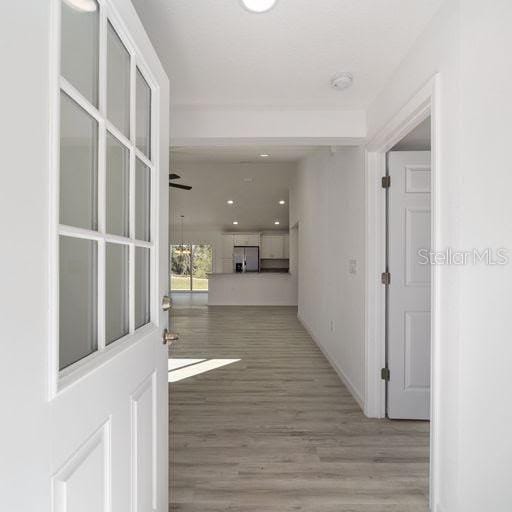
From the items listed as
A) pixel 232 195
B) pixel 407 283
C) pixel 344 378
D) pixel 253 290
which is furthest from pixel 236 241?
pixel 407 283

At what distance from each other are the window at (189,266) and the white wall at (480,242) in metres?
11.9

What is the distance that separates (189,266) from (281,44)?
12042 mm

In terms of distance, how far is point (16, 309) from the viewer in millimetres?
649

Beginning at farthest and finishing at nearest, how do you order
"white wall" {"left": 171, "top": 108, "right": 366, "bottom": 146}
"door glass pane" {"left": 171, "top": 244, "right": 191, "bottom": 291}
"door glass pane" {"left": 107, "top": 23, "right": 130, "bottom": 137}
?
"door glass pane" {"left": 171, "top": 244, "right": 191, "bottom": 291}, "white wall" {"left": 171, "top": 108, "right": 366, "bottom": 146}, "door glass pane" {"left": 107, "top": 23, "right": 130, "bottom": 137}

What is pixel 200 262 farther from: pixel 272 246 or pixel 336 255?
pixel 336 255

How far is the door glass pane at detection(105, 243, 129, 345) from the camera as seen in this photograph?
3.72 feet

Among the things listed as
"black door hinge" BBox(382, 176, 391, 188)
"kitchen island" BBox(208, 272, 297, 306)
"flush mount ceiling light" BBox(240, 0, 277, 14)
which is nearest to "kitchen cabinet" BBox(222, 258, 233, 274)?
"kitchen island" BBox(208, 272, 297, 306)

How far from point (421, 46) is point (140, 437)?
211 centimetres

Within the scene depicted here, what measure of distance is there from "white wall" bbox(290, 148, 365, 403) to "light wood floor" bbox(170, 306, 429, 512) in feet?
1.26

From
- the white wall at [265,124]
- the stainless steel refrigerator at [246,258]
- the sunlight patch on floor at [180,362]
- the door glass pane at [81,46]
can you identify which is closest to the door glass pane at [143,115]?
the door glass pane at [81,46]

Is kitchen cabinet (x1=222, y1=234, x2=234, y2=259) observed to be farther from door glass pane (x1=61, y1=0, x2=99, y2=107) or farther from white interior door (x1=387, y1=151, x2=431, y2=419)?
door glass pane (x1=61, y1=0, x2=99, y2=107)

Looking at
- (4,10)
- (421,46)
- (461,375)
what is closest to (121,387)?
(4,10)

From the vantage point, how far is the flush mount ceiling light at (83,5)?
0.91 metres

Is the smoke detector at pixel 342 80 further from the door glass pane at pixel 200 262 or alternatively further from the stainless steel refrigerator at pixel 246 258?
the door glass pane at pixel 200 262
